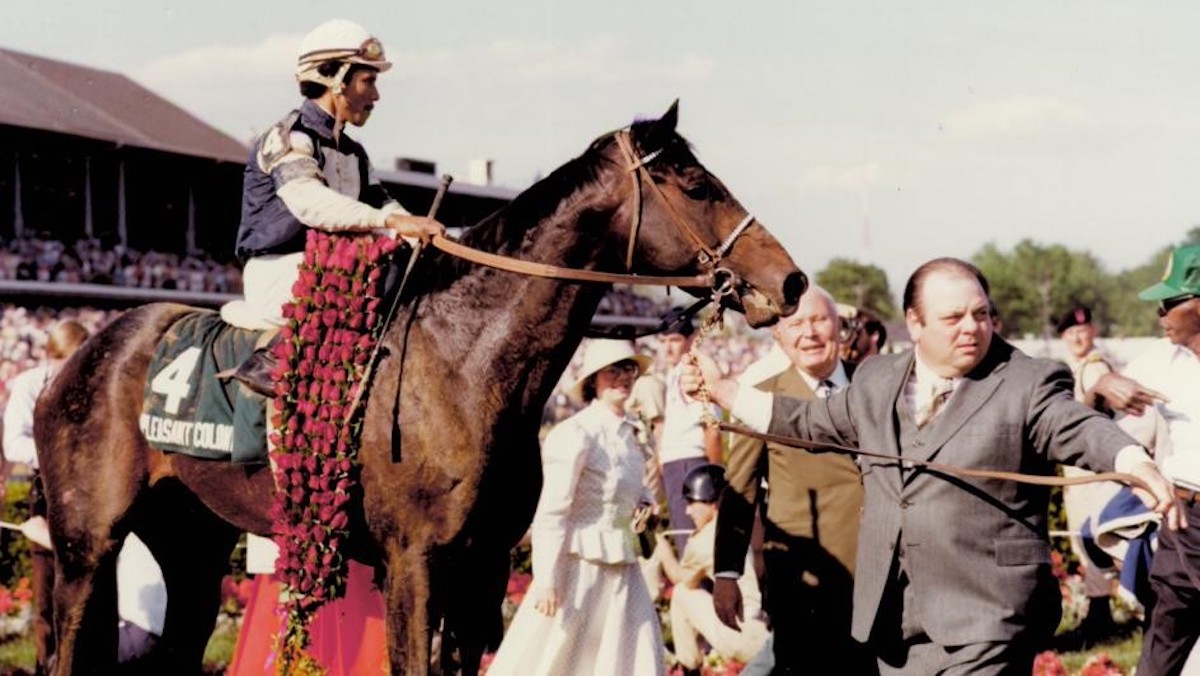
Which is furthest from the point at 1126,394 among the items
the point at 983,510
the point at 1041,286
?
the point at 1041,286

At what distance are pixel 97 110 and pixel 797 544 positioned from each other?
150 feet

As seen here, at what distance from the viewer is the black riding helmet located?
23.8 ft

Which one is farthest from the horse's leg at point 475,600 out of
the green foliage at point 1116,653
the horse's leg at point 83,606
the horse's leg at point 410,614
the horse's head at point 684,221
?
the green foliage at point 1116,653

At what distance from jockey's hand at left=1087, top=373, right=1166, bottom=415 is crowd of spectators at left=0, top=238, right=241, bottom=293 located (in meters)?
33.6

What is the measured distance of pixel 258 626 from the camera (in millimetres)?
6582

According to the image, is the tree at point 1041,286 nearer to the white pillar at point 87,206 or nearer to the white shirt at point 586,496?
the white pillar at point 87,206

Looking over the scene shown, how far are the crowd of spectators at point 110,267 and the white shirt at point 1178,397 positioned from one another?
32910mm

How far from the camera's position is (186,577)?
6.17m

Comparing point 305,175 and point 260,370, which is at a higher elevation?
point 305,175

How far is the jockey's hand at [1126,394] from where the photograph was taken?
17.2 feet

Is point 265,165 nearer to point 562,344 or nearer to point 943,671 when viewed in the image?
point 562,344

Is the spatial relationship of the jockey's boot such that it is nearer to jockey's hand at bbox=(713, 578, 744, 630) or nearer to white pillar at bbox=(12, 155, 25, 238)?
jockey's hand at bbox=(713, 578, 744, 630)

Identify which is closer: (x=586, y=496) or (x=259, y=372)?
(x=259, y=372)

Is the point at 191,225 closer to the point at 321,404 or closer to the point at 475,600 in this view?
the point at 321,404
